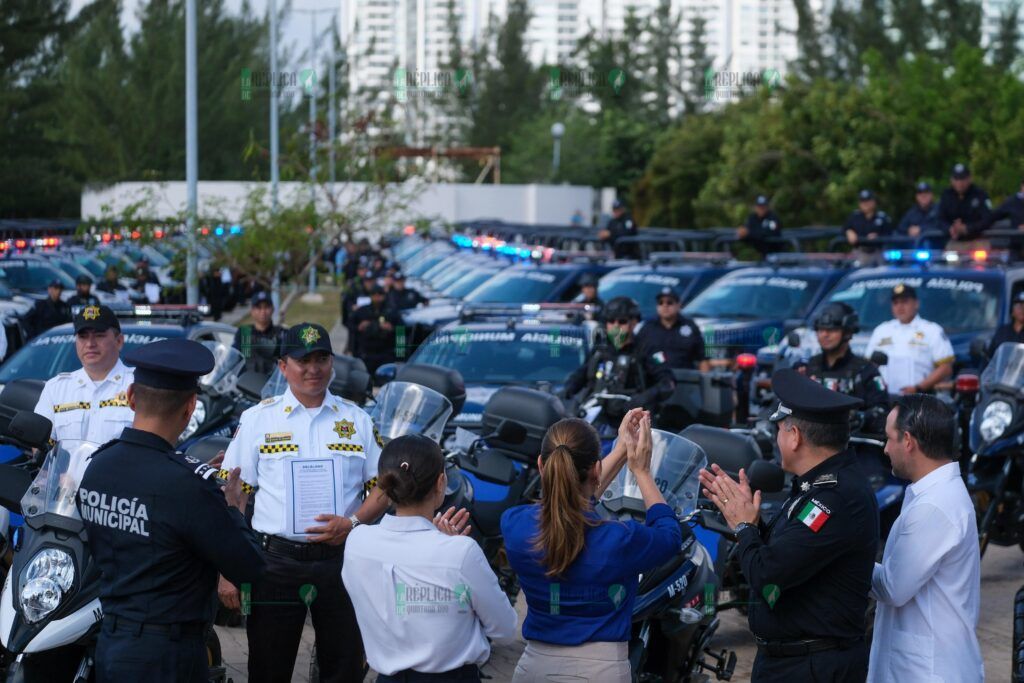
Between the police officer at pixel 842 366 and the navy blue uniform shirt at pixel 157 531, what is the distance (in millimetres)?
5636

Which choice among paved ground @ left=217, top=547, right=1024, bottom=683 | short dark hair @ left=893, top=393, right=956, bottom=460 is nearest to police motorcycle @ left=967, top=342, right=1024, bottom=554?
paved ground @ left=217, top=547, right=1024, bottom=683

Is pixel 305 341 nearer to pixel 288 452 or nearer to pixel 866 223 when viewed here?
pixel 288 452

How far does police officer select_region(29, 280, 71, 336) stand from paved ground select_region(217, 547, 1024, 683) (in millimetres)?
11309

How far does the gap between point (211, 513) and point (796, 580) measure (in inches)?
70.9

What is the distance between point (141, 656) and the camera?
4.79 meters

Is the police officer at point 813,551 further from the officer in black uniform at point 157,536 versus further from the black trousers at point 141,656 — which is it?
the black trousers at point 141,656

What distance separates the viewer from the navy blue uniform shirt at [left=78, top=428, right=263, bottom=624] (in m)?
4.73

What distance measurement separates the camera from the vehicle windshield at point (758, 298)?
16.7 m

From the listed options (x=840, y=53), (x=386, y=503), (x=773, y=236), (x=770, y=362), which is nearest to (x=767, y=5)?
(x=840, y=53)

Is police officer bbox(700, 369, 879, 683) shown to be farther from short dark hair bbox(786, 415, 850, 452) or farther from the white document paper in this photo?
the white document paper

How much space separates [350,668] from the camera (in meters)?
6.04

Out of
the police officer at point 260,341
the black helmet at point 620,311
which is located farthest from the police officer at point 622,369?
the police officer at point 260,341

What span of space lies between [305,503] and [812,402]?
212 cm

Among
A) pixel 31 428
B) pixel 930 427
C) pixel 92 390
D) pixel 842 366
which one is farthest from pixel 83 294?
pixel 930 427
